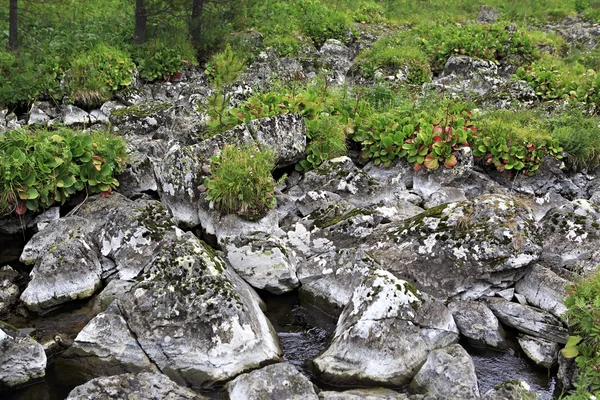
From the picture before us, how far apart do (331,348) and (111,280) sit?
3811 mm

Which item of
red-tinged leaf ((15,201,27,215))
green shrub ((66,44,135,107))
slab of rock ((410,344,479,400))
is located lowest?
slab of rock ((410,344,479,400))

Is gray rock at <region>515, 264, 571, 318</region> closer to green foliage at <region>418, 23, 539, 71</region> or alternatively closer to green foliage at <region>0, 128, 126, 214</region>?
green foliage at <region>0, 128, 126, 214</region>

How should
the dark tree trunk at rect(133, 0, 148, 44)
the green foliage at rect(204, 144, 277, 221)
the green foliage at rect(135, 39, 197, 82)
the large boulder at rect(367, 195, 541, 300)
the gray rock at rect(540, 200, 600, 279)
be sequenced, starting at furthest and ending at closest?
the dark tree trunk at rect(133, 0, 148, 44)
the green foliage at rect(135, 39, 197, 82)
the green foliage at rect(204, 144, 277, 221)
the gray rock at rect(540, 200, 600, 279)
the large boulder at rect(367, 195, 541, 300)

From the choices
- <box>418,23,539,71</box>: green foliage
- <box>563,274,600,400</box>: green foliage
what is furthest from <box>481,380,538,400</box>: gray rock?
<box>418,23,539,71</box>: green foliage

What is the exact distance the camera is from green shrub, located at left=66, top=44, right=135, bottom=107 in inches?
567

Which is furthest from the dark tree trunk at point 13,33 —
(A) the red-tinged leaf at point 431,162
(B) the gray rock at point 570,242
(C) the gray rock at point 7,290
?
(B) the gray rock at point 570,242

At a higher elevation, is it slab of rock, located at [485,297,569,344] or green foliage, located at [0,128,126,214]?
green foliage, located at [0,128,126,214]

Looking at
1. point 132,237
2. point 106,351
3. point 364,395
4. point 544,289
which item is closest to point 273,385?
point 364,395

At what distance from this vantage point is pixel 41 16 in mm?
17266

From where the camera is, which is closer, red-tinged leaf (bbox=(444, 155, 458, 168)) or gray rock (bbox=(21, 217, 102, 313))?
gray rock (bbox=(21, 217, 102, 313))

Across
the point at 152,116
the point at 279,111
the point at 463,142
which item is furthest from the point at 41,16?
the point at 463,142

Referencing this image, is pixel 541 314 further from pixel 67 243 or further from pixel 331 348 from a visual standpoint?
pixel 67 243

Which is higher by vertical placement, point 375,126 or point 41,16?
point 41,16

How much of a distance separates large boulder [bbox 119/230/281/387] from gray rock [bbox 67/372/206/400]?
1.62ft
